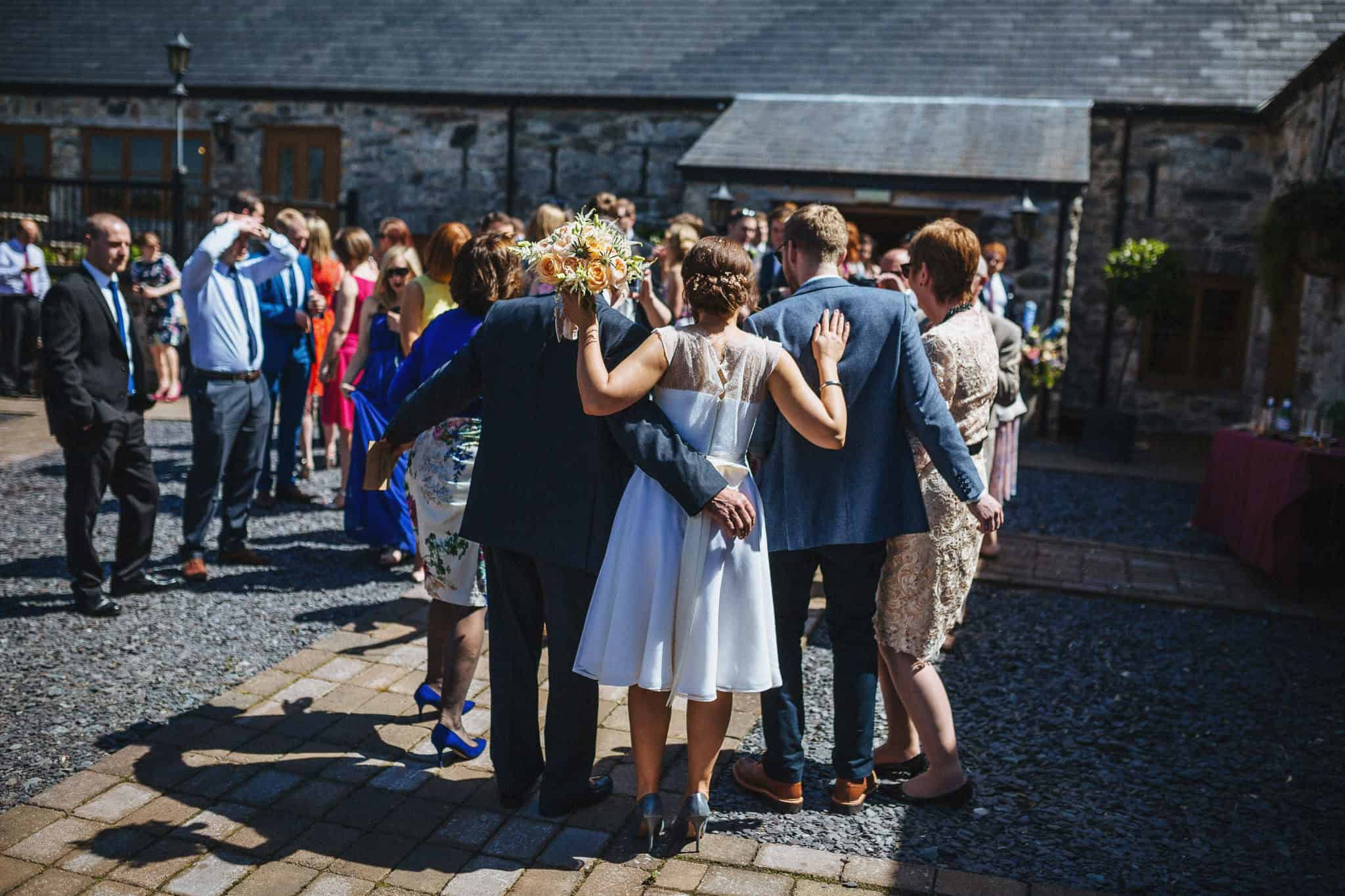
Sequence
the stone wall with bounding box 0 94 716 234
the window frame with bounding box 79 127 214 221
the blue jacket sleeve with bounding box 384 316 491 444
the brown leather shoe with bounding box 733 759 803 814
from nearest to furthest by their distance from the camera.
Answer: the blue jacket sleeve with bounding box 384 316 491 444, the brown leather shoe with bounding box 733 759 803 814, the stone wall with bounding box 0 94 716 234, the window frame with bounding box 79 127 214 221

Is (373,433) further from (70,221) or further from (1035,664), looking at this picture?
(70,221)

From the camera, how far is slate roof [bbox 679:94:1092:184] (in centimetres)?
1201

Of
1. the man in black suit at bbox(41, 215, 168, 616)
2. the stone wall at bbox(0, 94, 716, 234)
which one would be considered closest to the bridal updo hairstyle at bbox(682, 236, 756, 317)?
the man in black suit at bbox(41, 215, 168, 616)

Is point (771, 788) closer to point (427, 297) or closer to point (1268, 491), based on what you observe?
point (427, 297)

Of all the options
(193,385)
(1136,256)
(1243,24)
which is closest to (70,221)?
(193,385)

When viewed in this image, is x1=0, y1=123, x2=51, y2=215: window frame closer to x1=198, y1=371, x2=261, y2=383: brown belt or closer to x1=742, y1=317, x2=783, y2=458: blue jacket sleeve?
x1=198, y1=371, x2=261, y2=383: brown belt

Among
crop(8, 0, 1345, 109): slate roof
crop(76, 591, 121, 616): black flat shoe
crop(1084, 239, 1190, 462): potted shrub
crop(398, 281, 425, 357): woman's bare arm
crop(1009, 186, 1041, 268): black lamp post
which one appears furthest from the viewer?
crop(8, 0, 1345, 109): slate roof

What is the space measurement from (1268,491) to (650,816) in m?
5.05

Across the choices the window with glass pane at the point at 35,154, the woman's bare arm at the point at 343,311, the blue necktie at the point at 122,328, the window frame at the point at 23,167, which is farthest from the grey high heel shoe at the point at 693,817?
the window with glass pane at the point at 35,154

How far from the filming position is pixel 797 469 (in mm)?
3477

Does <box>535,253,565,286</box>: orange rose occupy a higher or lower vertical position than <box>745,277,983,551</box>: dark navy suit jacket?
higher

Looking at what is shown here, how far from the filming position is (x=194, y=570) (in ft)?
18.7

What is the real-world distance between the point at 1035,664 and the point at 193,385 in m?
4.46

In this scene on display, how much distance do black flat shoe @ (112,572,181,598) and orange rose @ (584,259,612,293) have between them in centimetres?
362
